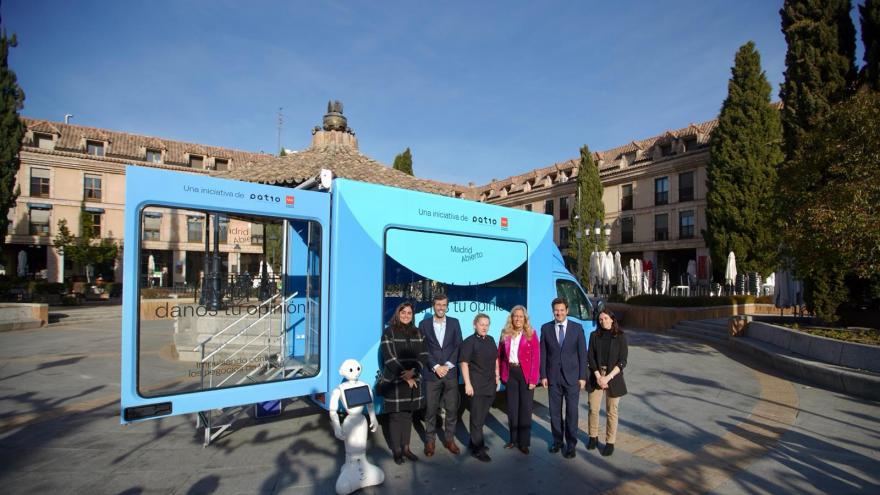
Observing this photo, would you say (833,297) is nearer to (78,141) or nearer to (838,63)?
(838,63)

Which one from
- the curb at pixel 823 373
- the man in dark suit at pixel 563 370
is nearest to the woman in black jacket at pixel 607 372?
the man in dark suit at pixel 563 370

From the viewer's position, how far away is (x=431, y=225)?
5.50 m

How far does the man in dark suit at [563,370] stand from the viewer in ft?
16.6

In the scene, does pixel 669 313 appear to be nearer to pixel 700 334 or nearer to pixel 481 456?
pixel 700 334

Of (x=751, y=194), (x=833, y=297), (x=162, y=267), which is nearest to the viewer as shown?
(x=162, y=267)

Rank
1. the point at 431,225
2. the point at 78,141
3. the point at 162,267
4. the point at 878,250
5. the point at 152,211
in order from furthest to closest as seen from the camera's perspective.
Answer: the point at 78,141, the point at 878,250, the point at 431,225, the point at 162,267, the point at 152,211

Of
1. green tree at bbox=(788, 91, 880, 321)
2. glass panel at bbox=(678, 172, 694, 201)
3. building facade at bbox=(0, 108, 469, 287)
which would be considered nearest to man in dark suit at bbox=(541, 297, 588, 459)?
green tree at bbox=(788, 91, 880, 321)

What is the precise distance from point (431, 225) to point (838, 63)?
46.8 ft

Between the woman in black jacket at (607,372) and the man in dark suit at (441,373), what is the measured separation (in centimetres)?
154

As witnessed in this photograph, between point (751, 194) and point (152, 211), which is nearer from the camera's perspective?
point (152, 211)

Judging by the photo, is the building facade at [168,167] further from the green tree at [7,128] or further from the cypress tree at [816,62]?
the cypress tree at [816,62]

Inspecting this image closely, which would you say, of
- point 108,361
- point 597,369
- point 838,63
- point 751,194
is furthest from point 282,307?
point 751,194

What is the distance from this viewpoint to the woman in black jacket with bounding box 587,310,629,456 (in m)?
5.01

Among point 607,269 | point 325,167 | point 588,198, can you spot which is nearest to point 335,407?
point 325,167
